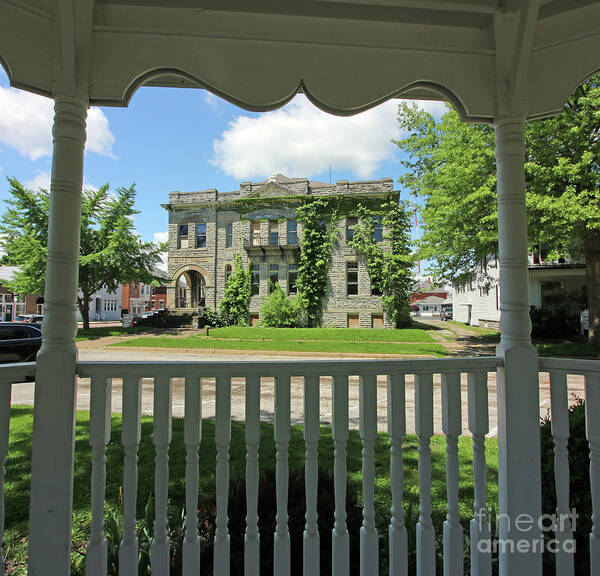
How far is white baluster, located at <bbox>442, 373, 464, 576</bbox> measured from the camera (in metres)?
1.64

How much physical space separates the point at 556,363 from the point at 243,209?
2061 cm

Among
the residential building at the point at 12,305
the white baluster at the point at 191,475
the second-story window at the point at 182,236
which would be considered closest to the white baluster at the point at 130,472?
the white baluster at the point at 191,475

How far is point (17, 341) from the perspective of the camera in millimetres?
8320

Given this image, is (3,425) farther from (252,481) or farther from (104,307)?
(104,307)

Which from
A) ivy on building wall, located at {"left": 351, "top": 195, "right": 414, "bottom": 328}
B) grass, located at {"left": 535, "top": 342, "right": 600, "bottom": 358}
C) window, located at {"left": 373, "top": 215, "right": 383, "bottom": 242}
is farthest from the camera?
window, located at {"left": 373, "top": 215, "right": 383, "bottom": 242}

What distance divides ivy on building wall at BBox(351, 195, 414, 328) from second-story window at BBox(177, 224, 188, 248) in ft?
32.8

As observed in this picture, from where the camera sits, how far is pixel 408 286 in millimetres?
19094

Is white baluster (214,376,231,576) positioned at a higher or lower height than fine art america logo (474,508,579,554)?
higher

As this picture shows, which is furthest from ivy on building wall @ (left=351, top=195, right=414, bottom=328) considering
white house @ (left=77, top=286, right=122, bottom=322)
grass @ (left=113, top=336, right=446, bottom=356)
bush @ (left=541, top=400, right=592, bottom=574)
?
white house @ (left=77, top=286, right=122, bottom=322)

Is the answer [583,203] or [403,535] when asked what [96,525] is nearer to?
[403,535]

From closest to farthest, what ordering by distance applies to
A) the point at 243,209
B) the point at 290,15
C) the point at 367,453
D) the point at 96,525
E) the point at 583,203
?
the point at 96,525 < the point at 367,453 < the point at 290,15 < the point at 583,203 < the point at 243,209

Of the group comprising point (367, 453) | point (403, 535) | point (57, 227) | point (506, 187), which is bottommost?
point (403, 535)

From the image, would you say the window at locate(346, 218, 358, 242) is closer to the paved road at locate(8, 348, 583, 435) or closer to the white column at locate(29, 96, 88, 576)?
the paved road at locate(8, 348, 583, 435)

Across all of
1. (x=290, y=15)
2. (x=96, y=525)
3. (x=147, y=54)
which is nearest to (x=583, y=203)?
(x=290, y=15)
